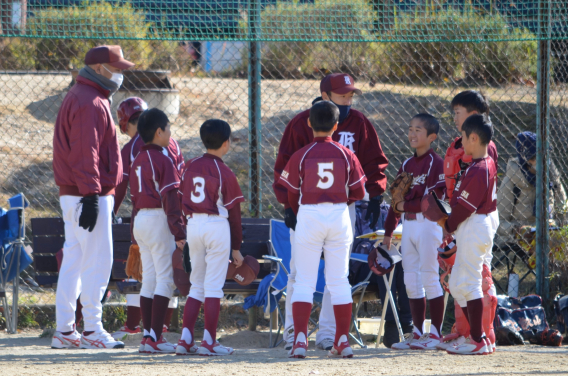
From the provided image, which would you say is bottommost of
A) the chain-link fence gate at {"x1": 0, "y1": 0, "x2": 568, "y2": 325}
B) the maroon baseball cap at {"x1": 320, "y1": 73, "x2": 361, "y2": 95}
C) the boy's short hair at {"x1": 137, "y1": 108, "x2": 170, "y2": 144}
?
the boy's short hair at {"x1": 137, "y1": 108, "x2": 170, "y2": 144}

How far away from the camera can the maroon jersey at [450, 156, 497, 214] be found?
393cm

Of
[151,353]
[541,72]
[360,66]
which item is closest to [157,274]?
[151,353]

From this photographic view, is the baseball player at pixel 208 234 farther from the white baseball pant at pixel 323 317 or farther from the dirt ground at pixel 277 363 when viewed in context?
the white baseball pant at pixel 323 317

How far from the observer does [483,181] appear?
3953mm

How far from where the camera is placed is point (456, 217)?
3984 millimetres

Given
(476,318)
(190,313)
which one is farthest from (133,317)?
(476,318)

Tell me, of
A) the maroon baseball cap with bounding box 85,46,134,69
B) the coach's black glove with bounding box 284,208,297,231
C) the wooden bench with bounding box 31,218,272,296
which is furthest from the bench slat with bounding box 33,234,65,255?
the coach's black glove with bounding box 284,208,297,231

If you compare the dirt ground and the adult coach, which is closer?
the dirt ground

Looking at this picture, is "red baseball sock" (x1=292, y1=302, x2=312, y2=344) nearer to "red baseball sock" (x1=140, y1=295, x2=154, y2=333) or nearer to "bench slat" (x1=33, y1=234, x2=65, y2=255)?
"red baseball sock" (x1=140, y1=295, x2=154, y2=333)

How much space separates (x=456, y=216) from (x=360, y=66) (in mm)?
6450

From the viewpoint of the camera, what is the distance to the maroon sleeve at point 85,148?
404 centimetres

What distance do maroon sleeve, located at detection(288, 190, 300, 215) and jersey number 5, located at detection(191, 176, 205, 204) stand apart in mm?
549

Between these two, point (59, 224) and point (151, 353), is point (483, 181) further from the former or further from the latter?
point (59, 224)

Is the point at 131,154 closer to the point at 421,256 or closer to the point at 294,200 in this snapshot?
the point at 294,200
